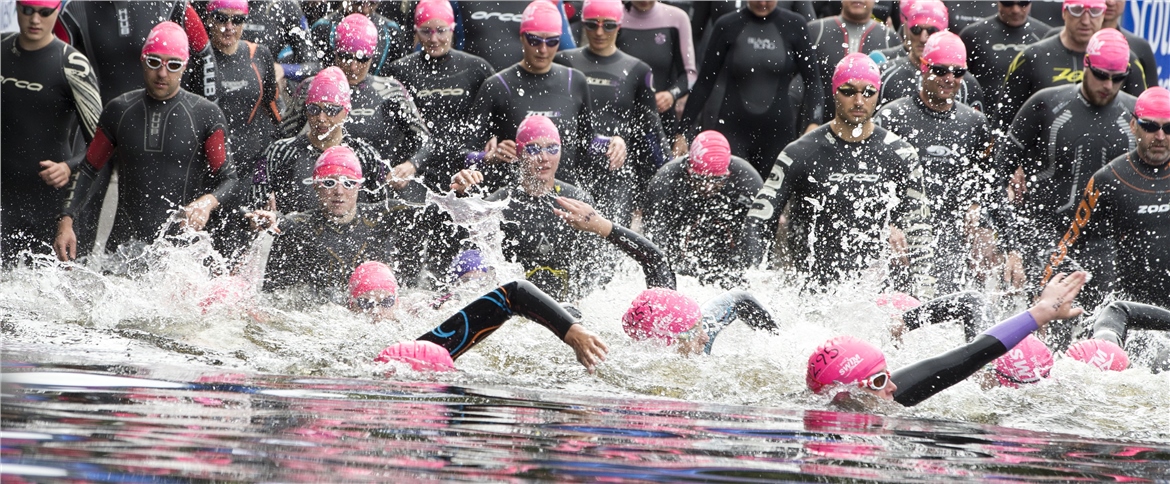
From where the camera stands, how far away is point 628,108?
32.5 feet

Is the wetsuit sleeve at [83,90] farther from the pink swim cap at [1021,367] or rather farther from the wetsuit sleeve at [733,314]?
the pink swim cap at [1021,367]

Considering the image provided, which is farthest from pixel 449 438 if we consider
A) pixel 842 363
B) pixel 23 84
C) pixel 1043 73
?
pixel 1043 73

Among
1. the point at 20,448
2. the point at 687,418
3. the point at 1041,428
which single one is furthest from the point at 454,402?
the point at 1041,428

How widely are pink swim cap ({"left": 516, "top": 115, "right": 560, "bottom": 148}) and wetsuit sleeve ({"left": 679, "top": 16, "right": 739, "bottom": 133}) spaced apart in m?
1.92

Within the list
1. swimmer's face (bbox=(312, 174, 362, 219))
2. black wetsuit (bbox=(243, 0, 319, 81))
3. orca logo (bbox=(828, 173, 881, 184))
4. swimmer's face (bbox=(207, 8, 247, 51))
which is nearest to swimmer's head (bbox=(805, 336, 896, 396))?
orca logo (bbox=(828, 173, 881, 184))

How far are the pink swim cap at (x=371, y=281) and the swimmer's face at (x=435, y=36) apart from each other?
8.08ft

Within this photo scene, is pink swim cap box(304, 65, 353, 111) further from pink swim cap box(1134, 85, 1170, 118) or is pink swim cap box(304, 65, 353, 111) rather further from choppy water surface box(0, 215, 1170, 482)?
pink swim cap box(1134, 85, 1170, 118)

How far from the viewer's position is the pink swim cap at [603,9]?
988 centimetres

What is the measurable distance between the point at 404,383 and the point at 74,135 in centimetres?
410

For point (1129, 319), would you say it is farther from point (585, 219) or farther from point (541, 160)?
point (541, 160)

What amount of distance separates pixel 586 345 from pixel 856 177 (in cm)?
320

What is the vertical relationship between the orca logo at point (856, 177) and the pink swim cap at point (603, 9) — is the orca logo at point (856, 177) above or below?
below

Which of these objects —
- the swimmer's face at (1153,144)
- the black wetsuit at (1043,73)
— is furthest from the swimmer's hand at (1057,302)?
the black wetsuit at (1043,73)

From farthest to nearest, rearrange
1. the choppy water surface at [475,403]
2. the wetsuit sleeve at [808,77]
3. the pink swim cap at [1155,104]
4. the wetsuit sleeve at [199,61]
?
the wetsuit sleeve at [808,77] < the wetsuit sleeve at [199,61] < the pink swim cap at [1155,104] < the choppy water surface at [475,403]
